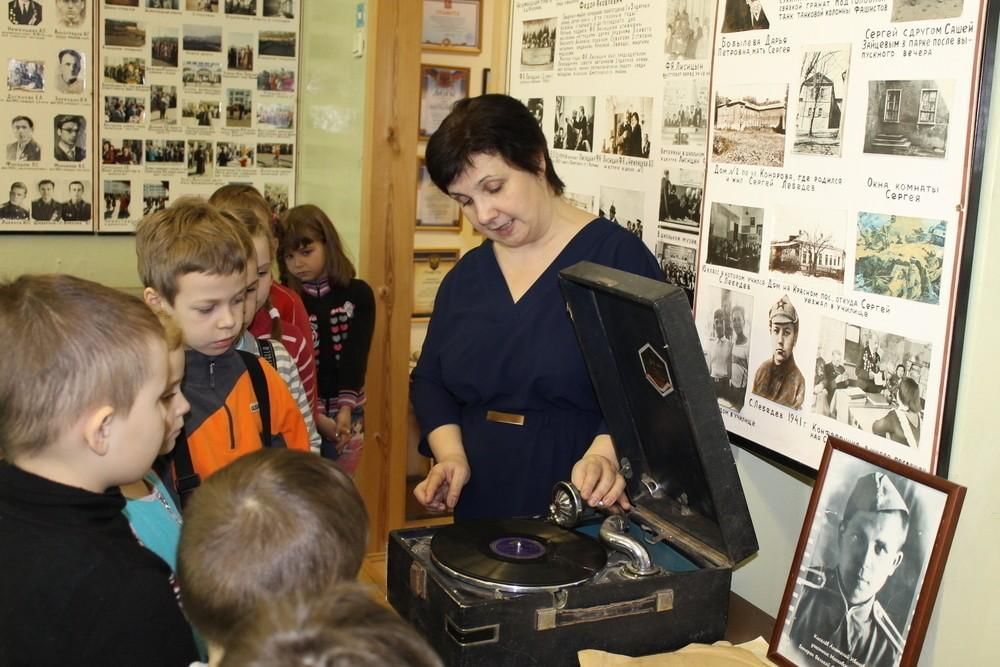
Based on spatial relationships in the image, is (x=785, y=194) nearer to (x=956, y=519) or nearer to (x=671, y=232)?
(x=671, y=232)

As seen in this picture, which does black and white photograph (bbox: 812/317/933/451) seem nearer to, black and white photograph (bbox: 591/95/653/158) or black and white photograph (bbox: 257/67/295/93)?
black and white photograph (bbox: 591/95/653/158)

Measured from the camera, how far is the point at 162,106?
13.3 ft

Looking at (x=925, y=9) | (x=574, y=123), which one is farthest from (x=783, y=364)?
(x=574, y=123)

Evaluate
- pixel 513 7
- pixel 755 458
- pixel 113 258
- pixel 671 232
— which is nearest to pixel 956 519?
pixel 755 458

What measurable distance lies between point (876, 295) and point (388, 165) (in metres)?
2.42

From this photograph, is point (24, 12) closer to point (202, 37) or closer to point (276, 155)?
point (202, 37)

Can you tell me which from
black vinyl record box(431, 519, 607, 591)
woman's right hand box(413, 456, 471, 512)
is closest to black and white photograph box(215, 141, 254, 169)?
woman's right hand box(413, 456, 471, 512)

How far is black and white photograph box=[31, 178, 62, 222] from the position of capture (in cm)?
391

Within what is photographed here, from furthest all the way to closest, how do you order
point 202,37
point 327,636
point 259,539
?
point 202,37
point 259,539
point 327,636

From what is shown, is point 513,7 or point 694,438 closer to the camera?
point 694,438

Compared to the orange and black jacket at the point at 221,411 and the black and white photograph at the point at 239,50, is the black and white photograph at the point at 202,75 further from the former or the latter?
the orange and black jacket at the point at 221,411

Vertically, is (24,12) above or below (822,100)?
above

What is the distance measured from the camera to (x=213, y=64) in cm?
411

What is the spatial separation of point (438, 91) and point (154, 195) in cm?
121
